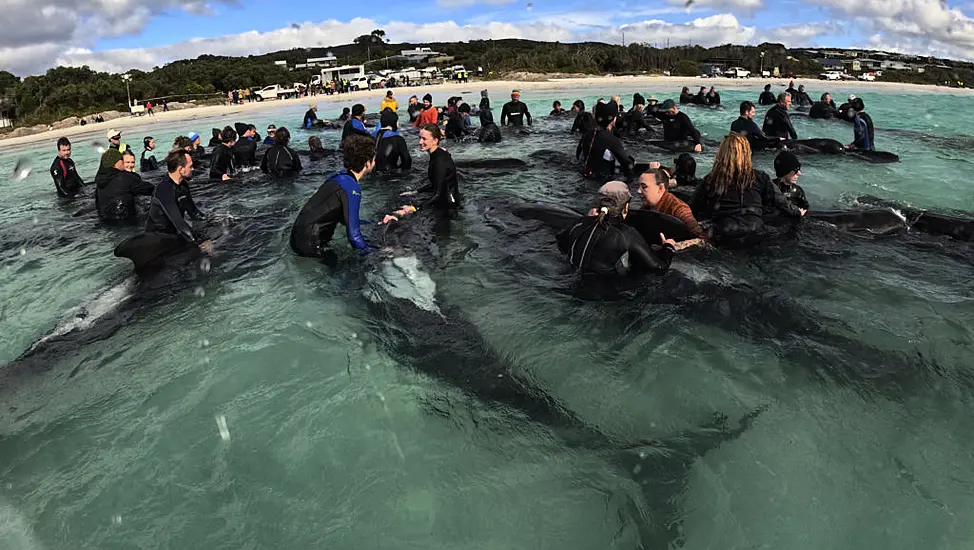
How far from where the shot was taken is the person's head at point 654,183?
19.9 feet

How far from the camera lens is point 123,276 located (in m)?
6.93

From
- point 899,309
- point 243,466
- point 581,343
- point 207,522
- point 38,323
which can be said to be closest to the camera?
point 207,522

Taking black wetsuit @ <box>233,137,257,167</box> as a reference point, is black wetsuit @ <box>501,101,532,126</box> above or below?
above

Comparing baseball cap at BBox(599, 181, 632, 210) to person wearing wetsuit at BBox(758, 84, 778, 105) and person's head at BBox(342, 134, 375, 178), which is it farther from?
person wearing wetsuit at BBox(758, 84, 778, 105)

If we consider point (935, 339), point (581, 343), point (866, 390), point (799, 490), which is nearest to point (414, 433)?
point (581, 343)

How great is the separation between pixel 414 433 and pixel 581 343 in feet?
6.20

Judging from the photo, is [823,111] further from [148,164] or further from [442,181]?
[148,164]

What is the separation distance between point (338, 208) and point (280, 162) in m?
7.24

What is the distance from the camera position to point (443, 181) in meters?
8.54

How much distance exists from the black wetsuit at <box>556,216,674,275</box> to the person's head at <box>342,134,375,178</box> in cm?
259

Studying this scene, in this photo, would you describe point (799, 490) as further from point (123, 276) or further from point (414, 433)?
point (123, 276)

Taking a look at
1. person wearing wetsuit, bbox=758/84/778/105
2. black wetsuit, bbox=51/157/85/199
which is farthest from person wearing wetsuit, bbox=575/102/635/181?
person wearing wetsuit, bbox=758/84/778/105

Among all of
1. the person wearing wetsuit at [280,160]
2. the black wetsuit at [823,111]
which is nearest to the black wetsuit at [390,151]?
the person wearing wetsuit at [280,160]

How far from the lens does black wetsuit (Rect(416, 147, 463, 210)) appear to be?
27.7 feet
